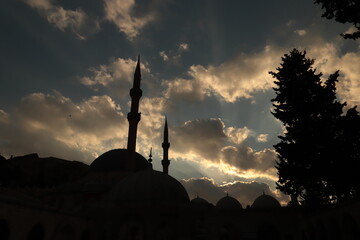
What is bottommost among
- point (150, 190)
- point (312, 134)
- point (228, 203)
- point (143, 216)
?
point (143, 216)

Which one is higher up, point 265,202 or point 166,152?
point 166,152

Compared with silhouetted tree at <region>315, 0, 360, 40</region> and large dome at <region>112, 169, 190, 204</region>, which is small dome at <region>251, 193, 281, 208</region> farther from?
silhouetted tree at <region>315, 0, 360, 40</region>

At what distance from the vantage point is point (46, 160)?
62375mm

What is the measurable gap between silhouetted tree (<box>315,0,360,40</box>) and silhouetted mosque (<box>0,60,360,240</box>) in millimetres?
9647

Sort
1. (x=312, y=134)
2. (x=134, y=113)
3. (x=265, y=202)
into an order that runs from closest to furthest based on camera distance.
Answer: (x=312, y=134), (x=134, y=113), (x=265, y=202)

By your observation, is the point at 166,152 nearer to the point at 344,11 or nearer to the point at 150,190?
the point at 150,190

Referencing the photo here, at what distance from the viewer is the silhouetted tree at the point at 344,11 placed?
13.5 meters

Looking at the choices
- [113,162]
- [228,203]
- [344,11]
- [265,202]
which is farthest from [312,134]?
[113,162]

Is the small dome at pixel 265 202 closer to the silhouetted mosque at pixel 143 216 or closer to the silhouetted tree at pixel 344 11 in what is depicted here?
the silhouetted mosque at pixel 143 216

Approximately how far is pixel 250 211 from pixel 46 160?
51.4 m

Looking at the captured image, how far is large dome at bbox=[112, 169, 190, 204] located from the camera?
70.3 feet

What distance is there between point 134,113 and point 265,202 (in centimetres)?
2112

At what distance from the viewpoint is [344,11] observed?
13.7 m

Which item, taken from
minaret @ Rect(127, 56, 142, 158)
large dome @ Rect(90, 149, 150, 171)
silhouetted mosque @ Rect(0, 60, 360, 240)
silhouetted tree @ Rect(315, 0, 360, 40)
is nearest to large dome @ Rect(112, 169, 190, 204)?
silhouetted mosque @ Rect(0, 60, 360, 240)
